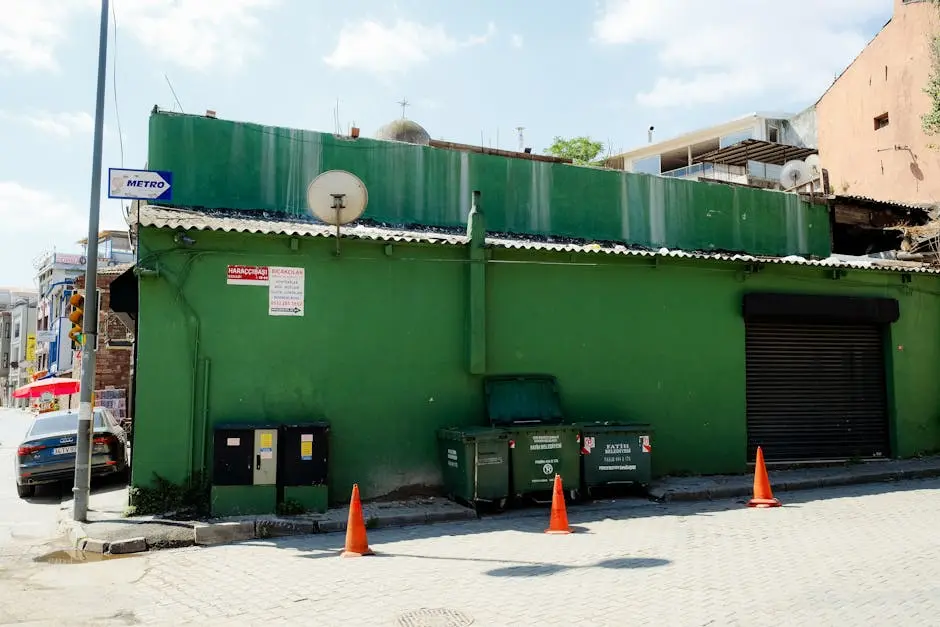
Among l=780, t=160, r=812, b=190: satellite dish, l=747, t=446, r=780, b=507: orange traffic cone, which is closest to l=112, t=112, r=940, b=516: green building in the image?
l=747, t=446, r=780, b=507: orange traffic cone

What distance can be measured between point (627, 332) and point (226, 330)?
21.6ft

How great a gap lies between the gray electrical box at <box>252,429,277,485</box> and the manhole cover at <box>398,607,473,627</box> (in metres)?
4.54

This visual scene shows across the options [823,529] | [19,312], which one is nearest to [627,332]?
[823,529]

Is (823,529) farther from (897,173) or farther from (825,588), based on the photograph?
(897,173)

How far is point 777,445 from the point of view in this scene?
44.2 ft

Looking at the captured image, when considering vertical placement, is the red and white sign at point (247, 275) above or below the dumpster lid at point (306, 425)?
above

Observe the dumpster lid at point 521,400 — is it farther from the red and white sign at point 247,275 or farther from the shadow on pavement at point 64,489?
the shadow on pavement at point 64,489

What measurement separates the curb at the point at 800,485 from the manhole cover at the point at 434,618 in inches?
248

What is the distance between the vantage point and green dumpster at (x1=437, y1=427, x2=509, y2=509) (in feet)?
32.8

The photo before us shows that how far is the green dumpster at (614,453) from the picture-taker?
35.4ft

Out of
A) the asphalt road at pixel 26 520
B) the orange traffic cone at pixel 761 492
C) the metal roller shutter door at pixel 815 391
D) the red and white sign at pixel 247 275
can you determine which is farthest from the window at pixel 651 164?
the asphalt road at pixel 26 520

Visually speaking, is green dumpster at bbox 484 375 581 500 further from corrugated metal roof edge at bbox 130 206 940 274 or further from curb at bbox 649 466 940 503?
corrugated metal roof edge at bbox 130 206 940 274

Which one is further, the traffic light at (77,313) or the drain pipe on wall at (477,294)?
the drain pipe on wall at (477,294)

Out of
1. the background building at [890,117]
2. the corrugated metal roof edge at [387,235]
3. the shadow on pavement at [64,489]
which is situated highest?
the background building at [890,117]
